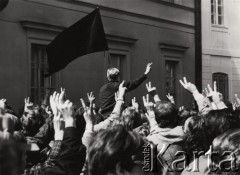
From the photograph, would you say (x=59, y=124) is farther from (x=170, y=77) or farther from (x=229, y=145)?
(x=170, y=77)

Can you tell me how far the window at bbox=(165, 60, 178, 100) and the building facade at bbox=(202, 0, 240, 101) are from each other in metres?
1.57

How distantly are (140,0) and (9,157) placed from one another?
1548 cm

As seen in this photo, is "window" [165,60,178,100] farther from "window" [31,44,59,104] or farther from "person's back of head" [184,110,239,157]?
"person's back of head" [184,110,239,157]

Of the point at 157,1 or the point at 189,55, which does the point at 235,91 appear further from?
the point at 157,1

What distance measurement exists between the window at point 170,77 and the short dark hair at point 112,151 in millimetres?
15748

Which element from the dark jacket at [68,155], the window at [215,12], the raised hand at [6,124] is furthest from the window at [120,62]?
the raised hand at [6,124]

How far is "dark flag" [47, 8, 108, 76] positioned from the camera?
9.62 metres

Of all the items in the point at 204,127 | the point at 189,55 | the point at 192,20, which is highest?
the point at 192,20

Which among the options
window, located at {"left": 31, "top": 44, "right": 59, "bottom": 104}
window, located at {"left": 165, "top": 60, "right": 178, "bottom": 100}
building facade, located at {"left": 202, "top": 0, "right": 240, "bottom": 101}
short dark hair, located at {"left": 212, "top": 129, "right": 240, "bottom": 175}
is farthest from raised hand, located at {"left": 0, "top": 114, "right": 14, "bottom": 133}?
building facade, located at {"left": 202, "top": 0, "right": 240, "bottom": 101}

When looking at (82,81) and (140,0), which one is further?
(140,0)

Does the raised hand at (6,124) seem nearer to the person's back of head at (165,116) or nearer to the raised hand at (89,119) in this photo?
the raised hand at (89,119)

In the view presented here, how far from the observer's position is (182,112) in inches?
299

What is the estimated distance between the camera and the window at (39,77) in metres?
13.7

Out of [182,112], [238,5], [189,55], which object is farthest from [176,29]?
[182,112]
